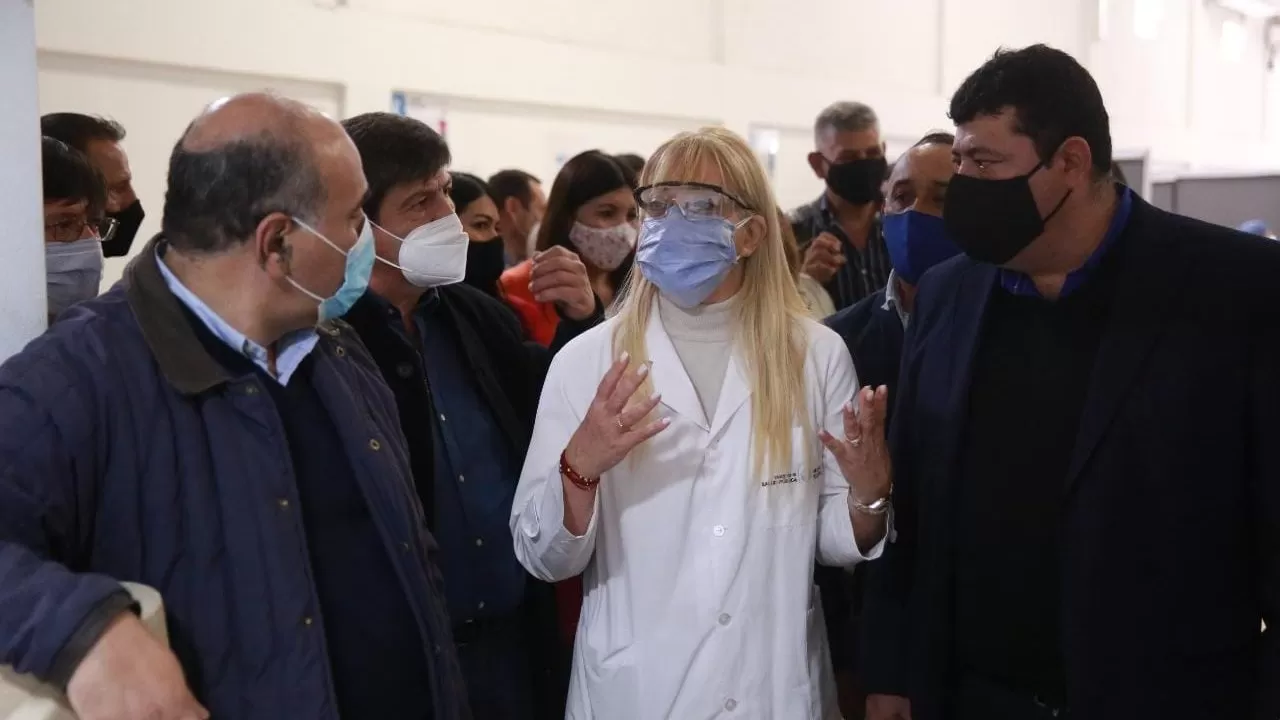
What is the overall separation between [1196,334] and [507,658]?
1387 mm

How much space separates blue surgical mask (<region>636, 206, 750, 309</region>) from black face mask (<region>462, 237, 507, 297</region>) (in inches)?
39.8

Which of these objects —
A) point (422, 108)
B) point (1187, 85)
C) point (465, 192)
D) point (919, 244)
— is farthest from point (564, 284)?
point (1187, 85)

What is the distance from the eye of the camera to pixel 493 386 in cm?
223

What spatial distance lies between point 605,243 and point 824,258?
0.85m

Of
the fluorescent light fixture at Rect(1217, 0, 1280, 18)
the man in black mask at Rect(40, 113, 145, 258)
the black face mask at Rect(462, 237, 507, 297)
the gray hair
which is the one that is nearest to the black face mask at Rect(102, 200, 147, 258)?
the man in black mask at Rect(40, 113, 145, 258)

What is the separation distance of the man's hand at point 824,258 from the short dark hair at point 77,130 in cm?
207

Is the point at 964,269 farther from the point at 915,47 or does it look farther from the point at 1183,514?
the point at 915,47

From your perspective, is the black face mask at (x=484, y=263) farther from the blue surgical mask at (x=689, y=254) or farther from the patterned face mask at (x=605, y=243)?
the blue surgical mask at (x=689, y=254)

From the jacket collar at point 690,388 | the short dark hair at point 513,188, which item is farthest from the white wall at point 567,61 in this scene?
the jacket collar at point 690,388

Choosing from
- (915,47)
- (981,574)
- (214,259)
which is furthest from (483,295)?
(915,47)

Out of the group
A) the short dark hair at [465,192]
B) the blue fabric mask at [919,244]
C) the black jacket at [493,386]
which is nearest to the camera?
the black jacket at [493,386]

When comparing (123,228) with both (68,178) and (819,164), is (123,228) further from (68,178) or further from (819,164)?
(819,164)

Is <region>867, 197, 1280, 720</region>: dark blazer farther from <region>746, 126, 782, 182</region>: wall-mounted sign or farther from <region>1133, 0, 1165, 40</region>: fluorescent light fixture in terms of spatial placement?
<region>1133, 0, 1165, 40</region>: fluorescent light fixture

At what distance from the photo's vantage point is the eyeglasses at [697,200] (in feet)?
6.32
